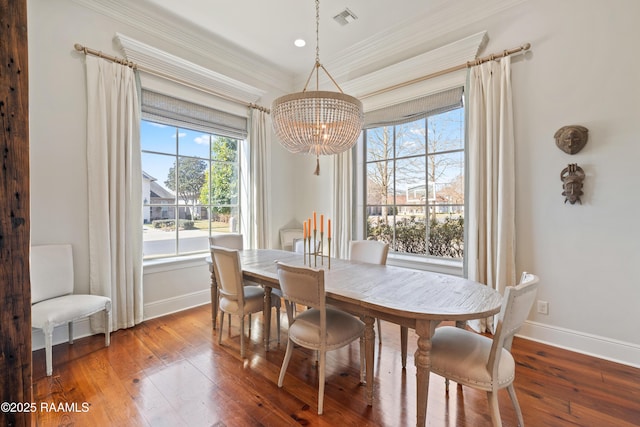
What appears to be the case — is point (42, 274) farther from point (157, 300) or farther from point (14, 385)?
point (14, 385)

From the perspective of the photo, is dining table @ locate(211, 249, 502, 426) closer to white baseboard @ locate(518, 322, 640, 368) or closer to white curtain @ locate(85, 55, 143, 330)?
white baseboard @ locate(518, 322, 640, 368)

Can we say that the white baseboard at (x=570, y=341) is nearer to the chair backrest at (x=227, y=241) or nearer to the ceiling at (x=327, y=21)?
the chair backrest at (x=227, y=241)

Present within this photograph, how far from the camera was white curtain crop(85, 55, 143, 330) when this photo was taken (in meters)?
2.58

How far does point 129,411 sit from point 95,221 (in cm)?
176

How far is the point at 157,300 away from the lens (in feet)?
10.2

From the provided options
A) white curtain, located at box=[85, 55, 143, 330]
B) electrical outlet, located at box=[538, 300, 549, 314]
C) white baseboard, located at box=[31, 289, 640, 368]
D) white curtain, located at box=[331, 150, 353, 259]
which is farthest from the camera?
white curtain, located at box=[331, 150, 353, 259]

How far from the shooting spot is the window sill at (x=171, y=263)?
10.1ft

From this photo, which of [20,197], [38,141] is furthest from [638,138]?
[38,141]

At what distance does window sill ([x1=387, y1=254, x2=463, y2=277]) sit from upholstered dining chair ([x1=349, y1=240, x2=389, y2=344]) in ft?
2.79

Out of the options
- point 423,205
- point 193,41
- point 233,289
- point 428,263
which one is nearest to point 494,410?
point 233,289

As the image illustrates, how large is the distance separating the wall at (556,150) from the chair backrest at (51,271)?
0.45 feet

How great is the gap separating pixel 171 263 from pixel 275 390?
2101 mm

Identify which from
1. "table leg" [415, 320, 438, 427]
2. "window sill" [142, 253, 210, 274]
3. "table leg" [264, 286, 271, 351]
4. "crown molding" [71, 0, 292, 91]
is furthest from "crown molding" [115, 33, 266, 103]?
"table leg" [415, 320, 438, 427]

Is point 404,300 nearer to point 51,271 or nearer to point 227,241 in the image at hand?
point 227,241
